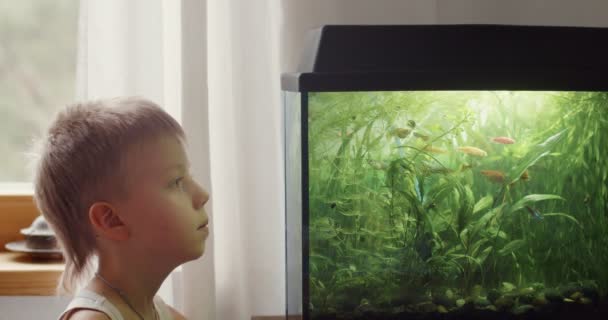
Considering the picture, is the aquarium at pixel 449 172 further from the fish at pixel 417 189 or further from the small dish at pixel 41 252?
the small dish at pixel 41 252

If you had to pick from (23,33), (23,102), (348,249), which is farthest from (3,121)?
(348,249)

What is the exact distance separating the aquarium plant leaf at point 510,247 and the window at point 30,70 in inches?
47.8

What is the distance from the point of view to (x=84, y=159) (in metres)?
1.24

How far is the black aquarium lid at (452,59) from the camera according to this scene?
132 cm

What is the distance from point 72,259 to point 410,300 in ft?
1.84

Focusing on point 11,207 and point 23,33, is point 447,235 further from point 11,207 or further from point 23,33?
point 23,33

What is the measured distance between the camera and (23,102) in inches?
84.7

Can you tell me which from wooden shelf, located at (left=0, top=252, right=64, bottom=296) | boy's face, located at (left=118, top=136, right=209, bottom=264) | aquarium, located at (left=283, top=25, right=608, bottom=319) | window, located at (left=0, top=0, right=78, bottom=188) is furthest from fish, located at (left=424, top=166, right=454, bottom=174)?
window, located at (left=0, top=0, right=78, bottom=188)

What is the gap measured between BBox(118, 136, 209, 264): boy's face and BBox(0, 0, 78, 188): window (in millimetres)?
954

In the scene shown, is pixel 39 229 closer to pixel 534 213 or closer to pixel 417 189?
pixel 417 189

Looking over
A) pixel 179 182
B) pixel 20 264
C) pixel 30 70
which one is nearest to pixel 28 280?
pixel 20 264

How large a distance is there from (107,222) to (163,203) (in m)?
0.09

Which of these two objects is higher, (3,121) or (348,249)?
(3,121)

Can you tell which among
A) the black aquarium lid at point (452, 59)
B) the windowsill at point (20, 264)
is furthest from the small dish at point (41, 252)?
the black aquarium lid at point (452, 59)
